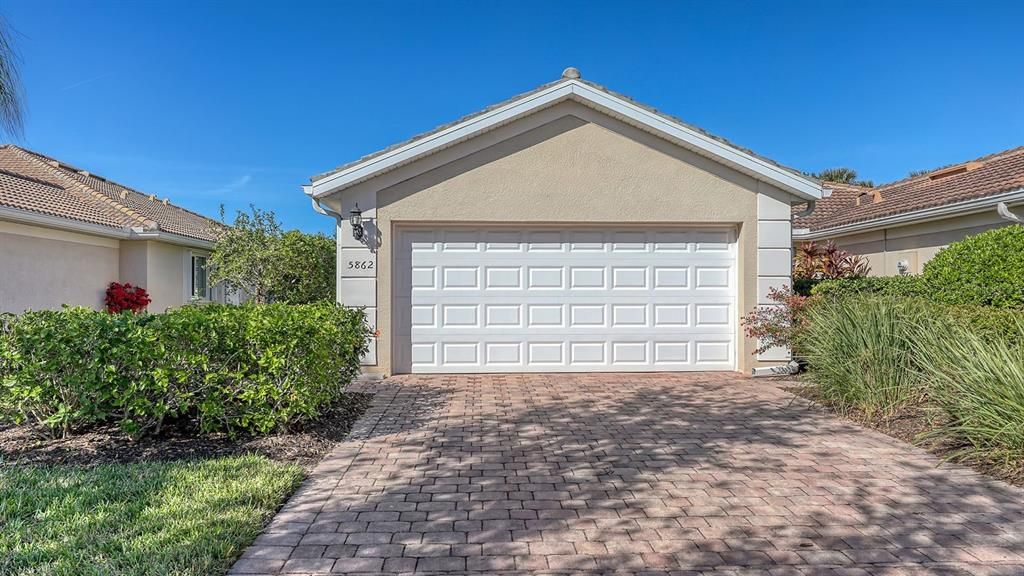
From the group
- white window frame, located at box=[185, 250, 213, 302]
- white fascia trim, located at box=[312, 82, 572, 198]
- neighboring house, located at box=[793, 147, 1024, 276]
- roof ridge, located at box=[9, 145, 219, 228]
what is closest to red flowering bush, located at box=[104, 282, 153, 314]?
white window frame, located at box=[185, 250, 213, 302]

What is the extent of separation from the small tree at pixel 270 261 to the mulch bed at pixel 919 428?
10.3 meters

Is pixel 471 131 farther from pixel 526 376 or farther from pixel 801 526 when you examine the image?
pixel 801 526

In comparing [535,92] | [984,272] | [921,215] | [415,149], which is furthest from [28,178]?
[921,215]

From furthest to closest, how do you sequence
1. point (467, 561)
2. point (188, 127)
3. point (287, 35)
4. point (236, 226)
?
point (188, 127), point (236, 226), point (287, 35), point (467, 561)

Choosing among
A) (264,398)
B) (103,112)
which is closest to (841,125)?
(264,398)

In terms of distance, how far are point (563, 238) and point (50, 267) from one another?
1164 cm

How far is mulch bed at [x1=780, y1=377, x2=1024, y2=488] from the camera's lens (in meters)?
4.11

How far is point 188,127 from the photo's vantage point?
14.0m

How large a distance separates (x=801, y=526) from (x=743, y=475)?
0.90 meters

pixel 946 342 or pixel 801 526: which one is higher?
pixel 946 342

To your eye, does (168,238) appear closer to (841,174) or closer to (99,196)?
(99,196)

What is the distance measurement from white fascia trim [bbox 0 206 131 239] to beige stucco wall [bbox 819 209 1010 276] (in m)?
A: 17.9

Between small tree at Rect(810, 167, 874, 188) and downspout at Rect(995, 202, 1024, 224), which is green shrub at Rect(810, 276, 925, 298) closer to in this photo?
downspout at Rect(995, 202, 1024, 224)

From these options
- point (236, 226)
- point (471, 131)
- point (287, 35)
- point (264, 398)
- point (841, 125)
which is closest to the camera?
point (264, 398)
